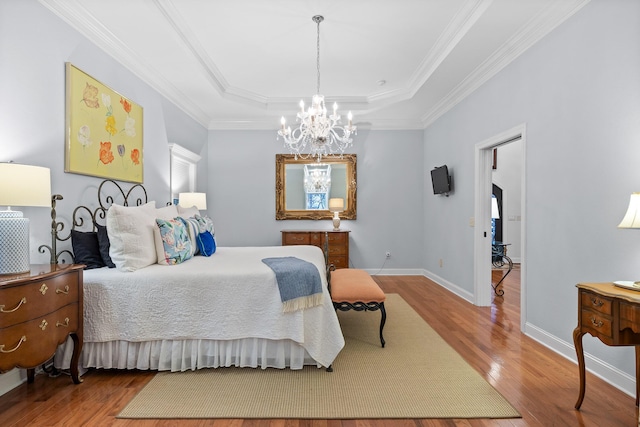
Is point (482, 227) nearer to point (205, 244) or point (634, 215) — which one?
point (634, 215)

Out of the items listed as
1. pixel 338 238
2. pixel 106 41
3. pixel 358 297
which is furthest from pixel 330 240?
pixel 106 41

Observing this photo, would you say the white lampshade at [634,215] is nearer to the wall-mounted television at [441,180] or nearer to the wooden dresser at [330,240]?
the wall-mounted television at [441,180]

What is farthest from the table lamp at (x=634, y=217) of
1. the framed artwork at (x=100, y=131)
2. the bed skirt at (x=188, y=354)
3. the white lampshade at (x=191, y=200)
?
the white lampshade at (x=191, y=200)

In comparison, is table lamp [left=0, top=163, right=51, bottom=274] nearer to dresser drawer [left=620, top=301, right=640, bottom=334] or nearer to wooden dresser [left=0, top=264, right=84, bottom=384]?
wooden dresser [left=0, top=264, right=84, bottom=384]

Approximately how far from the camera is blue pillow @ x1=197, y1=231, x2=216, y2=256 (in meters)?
3.36

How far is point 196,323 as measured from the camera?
243cm

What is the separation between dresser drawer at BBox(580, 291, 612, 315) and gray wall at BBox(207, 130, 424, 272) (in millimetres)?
4202

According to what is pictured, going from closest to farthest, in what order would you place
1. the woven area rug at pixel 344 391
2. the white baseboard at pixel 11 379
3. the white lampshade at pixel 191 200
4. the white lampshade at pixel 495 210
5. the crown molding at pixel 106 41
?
the woven area rug at pixel 344 391, the white baseboard at pixel 11 379, the crown molding at pixel 106 41, the white lampshade at pixel 191 200, the white lampshade at pixel 495 210

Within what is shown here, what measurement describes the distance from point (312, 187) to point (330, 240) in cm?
107

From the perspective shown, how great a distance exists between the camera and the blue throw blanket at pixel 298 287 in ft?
7.87

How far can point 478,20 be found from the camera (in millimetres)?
2939

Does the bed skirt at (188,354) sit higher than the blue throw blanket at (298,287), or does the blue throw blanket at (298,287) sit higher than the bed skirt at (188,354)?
the blue throw blanket at (298,287)

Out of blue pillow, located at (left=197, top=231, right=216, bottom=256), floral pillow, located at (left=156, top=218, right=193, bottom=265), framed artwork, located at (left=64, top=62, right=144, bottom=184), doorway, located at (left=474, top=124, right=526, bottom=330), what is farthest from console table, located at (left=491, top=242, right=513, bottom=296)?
framed artwork, located at (left=64, top=62, right=144, bottom=184)

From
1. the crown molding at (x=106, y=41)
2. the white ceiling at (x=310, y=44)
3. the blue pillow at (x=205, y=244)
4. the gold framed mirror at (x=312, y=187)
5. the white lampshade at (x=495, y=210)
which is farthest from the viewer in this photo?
the white lampshade at (x=495, y=210)
